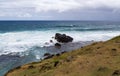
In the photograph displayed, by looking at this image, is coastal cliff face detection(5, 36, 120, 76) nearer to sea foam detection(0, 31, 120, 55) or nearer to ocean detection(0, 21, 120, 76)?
ocean detection(0, 21, 120, 76)

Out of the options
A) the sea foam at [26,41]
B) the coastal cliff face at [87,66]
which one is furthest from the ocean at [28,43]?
the coastal cliff face at [87,66]

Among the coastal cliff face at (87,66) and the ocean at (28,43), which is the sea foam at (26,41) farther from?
the coastal cliff face at (87,66)

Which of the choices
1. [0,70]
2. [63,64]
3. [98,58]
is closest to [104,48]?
[98,58]

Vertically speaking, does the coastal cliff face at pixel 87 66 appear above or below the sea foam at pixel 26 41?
above

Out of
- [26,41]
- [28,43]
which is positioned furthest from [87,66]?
[26,41]

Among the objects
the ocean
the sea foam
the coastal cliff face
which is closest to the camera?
the coastal cliff face

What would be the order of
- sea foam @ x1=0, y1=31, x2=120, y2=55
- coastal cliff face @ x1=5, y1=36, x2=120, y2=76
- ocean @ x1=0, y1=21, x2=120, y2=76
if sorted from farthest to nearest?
1. sea foam @ x1=0, y1=31, x2=120, y2=55
2. ocean @ x1=0, y1=21, x2=120, y2=76
3. coastal cliff face @ x1=5, y1=36, x2=120, y2=76

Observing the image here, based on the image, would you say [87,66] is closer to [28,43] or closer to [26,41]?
[28,43]

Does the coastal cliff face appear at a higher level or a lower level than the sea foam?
higher

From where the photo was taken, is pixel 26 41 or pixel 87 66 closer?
pixel 87 66

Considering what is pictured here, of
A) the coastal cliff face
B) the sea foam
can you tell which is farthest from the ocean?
the coastal cliff face

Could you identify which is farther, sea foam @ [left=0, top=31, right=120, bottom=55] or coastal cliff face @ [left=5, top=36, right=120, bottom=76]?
sea foam @ [left=0, top=31, right=120, bottom=55]

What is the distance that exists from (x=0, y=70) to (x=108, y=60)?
42.9 ft

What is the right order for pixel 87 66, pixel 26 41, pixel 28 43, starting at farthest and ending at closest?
pixel 26 41, pixel 28 43, pixel 87 66
